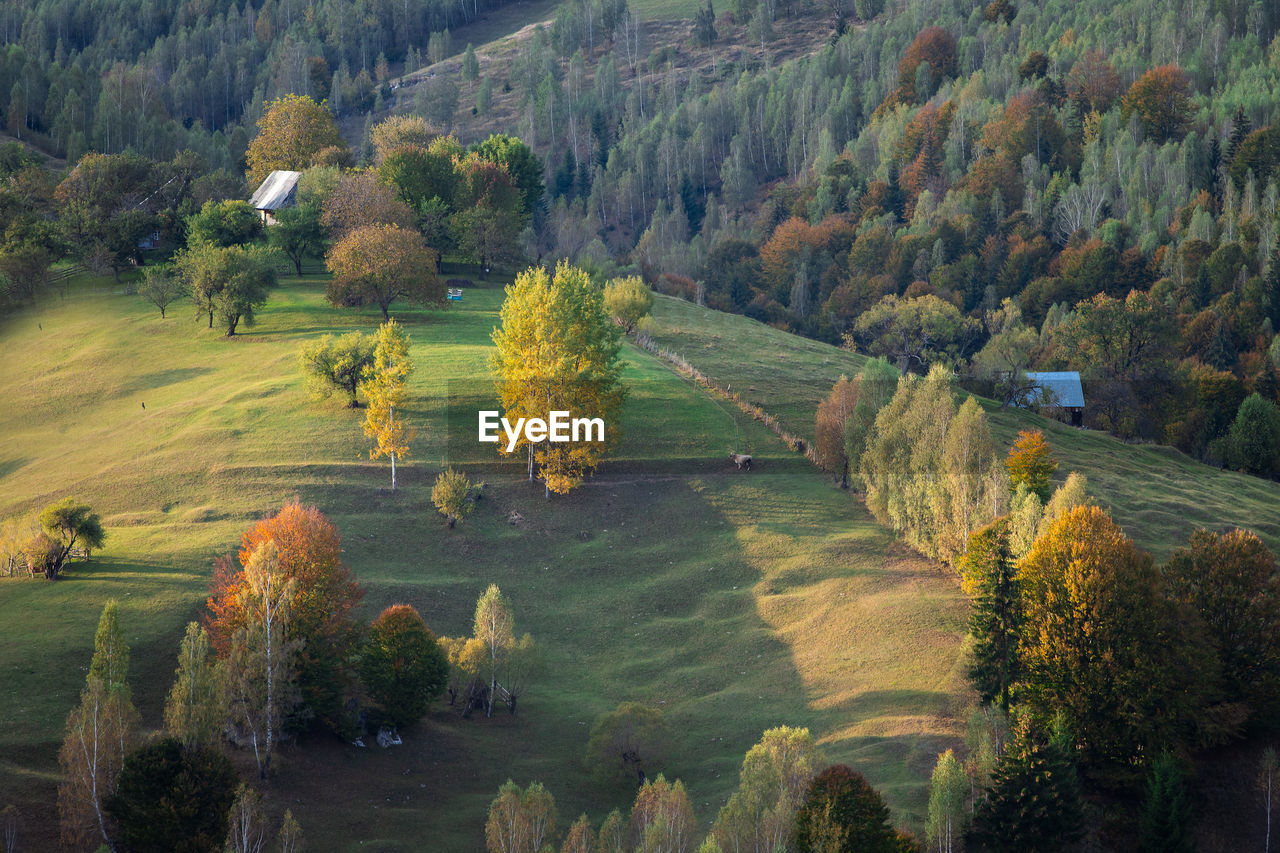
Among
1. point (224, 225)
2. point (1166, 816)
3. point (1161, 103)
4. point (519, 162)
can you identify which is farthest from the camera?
point (1161, 103)

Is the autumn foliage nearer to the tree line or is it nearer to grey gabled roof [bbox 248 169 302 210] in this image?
grey gabled roof [bbox 248 169 302 210]

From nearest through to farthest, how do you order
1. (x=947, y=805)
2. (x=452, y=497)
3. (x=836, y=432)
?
(x=947, y=805) → (x=452, y=497) → (x=836, y=432)

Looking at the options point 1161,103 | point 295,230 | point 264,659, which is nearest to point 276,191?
point 295,230

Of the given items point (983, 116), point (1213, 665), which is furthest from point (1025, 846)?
point (983, 116)

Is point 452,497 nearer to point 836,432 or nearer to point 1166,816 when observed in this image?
point 836,432

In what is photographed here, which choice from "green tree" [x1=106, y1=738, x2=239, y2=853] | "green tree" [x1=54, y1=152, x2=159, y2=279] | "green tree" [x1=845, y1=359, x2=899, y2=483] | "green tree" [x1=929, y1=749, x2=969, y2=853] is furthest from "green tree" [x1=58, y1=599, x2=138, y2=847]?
"green tree" [x1=54, y1=152, x2=159, y2=279]

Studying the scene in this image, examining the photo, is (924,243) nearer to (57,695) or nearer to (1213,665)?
(1213,665)

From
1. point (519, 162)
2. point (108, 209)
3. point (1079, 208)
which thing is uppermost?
point (519, 162)
